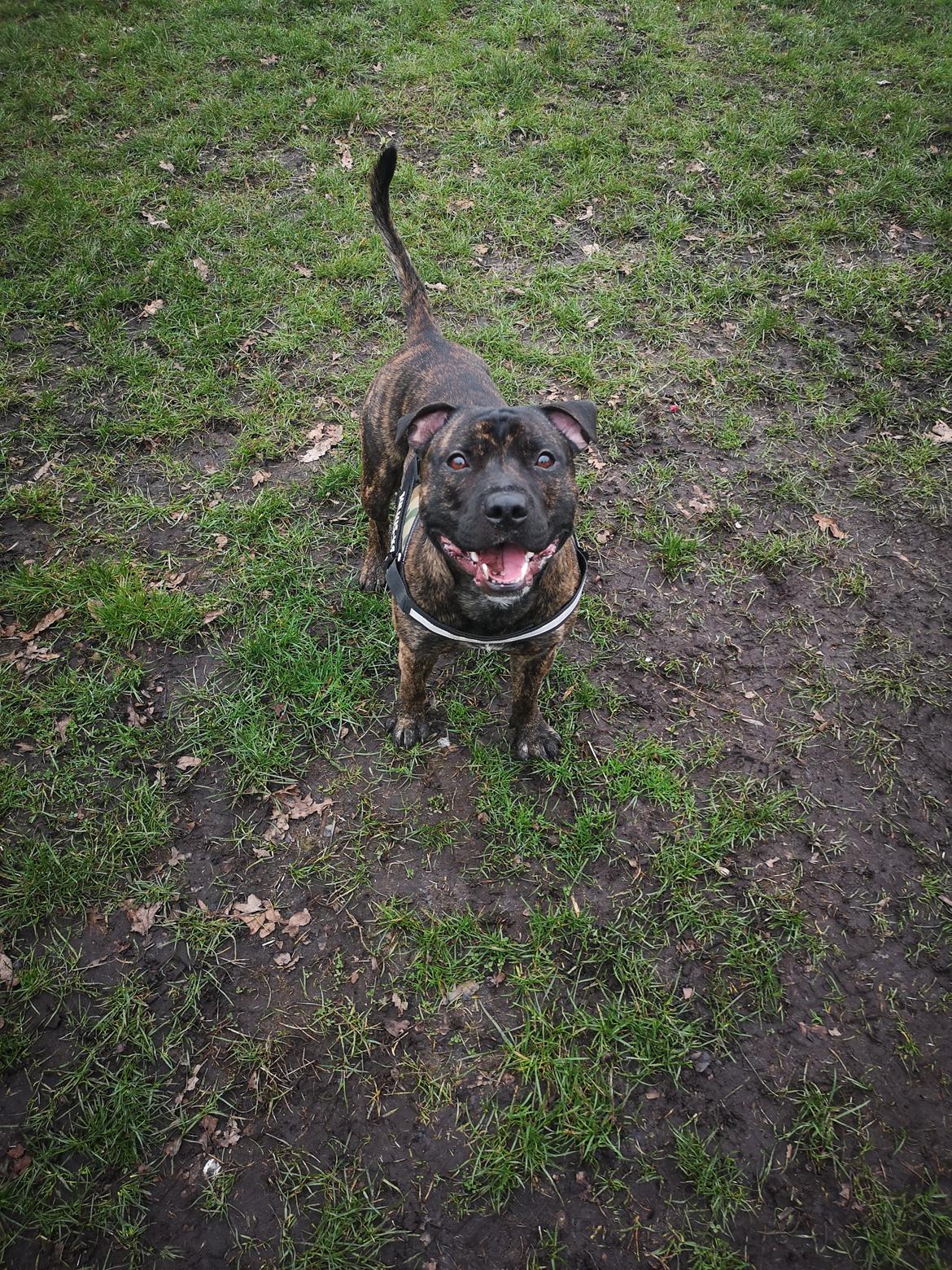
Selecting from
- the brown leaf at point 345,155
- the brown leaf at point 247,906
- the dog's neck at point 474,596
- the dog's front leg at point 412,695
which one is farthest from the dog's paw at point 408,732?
the brown leaf at point 345,155

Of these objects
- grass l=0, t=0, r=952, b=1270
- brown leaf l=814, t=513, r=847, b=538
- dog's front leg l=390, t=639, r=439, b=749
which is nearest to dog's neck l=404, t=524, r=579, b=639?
dog's front leg l=390, t=639, r=439, b=749

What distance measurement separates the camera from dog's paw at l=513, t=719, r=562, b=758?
11.6ft

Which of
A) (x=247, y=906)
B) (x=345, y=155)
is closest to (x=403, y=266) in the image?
(x=247, y=906)

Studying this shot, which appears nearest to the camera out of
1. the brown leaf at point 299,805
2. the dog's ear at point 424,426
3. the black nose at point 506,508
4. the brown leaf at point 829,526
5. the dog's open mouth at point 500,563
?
the black nose at point 506,508

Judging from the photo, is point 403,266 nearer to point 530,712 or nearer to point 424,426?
point 424,426

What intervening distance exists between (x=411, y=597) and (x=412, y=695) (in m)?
0.70

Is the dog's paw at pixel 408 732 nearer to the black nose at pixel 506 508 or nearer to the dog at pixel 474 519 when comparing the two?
the dog at pixel 474 519

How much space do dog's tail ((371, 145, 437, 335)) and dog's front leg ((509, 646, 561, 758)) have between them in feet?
6.39

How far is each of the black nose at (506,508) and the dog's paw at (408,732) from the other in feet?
4.93

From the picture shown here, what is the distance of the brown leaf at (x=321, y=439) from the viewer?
187 inches

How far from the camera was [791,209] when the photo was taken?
6.39m

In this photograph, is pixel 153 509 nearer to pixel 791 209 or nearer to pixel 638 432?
pixel 638 432

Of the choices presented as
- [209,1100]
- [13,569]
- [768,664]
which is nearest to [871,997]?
[768,664]

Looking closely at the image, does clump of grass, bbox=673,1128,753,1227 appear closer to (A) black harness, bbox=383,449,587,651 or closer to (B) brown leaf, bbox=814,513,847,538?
(A) black harness, bbox=383,449,587,651
